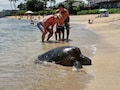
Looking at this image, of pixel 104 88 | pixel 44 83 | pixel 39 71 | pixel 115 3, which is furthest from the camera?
pixel 115 3

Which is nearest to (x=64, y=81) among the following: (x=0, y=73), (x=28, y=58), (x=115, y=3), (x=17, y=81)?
(x=17, y=81)

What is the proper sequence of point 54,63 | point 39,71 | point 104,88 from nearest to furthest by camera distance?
1. point 104,88
2. point 39,71
3. point 54,63

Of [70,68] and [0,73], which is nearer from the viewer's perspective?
[0,73]

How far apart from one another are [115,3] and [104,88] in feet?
205

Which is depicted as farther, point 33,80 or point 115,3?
point 115,3

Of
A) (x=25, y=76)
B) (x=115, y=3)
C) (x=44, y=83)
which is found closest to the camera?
(x=44, y=83)

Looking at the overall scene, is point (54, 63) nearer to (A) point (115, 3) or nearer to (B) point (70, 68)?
(B) point (70, 68)

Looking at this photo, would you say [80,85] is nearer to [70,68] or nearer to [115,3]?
[70,68]

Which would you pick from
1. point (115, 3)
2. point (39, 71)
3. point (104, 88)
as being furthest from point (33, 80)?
point (115, 3)

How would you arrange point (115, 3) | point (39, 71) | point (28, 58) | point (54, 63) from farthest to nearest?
point (115, 3), point (28, 58), point (54, 63), point (39, 71)

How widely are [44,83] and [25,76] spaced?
765mm

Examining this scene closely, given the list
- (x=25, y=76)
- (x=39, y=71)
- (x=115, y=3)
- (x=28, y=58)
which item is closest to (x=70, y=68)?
(x=39, y=71)

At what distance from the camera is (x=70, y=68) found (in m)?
7.51

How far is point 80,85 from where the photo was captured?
581 centimetres
